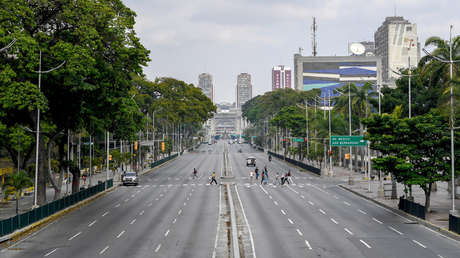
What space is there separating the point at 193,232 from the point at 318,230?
729cm

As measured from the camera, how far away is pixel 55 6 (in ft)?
120

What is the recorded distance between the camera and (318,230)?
29.8 metres

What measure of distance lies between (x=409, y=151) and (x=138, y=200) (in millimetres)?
24264

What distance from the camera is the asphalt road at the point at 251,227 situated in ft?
79.2

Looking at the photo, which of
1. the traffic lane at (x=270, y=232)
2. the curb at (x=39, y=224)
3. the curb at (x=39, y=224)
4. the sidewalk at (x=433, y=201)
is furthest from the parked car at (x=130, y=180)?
the sidewalk at (x=433, y=201)

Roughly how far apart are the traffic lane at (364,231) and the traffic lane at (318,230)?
0.11 m

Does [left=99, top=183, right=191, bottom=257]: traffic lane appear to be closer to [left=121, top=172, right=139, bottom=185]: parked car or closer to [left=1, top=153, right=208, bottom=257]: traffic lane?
[left=1, top=153, right=208, bottom=257]: traffic lane

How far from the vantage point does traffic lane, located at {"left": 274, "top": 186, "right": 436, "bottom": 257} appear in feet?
78.4

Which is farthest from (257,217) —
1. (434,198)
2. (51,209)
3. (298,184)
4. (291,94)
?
(291,94)

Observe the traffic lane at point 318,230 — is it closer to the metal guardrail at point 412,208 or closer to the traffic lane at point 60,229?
the metal guardrail at point 412,208

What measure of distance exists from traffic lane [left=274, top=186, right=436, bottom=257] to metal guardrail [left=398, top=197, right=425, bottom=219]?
2.84 metres

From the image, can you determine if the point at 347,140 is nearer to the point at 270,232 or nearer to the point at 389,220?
the point at 389,220

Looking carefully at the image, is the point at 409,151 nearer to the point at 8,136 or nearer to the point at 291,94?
the point at 8,136

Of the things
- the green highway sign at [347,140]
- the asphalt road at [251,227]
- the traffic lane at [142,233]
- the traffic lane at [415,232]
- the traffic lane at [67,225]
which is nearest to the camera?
the traffic lane at [142,233]
